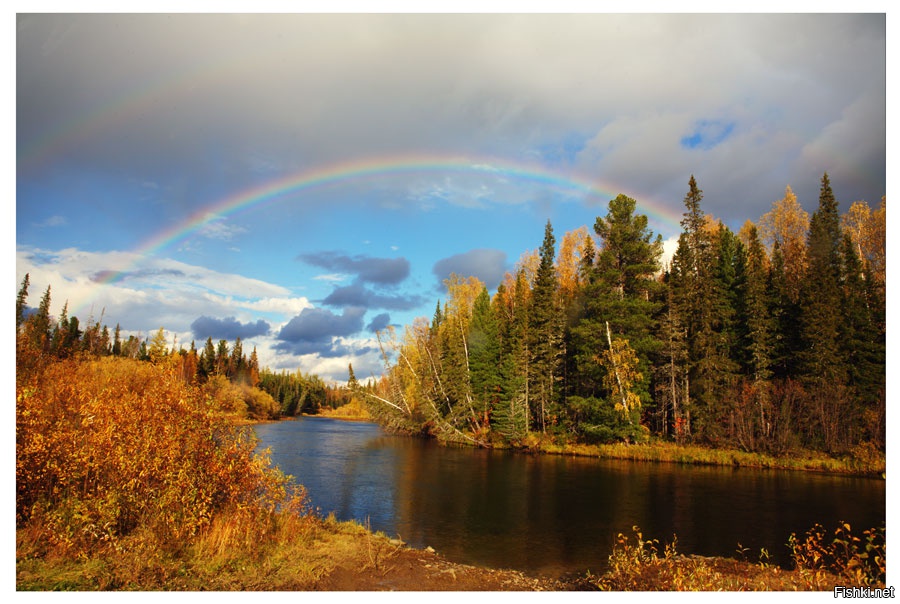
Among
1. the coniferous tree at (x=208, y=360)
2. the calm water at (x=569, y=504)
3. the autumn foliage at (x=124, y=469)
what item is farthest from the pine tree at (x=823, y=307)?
the coniferous tree at (x=208, y=360)

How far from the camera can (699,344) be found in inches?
1710

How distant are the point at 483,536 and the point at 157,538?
441 inches

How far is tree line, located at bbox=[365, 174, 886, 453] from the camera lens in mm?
38781

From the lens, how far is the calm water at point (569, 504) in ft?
57.1

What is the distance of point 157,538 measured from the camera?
10.7 metres

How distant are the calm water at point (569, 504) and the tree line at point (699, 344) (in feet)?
19.9

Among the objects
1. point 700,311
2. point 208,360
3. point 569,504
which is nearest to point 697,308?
point 700,311

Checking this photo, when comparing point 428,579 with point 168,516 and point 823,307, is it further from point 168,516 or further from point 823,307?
point 823,307

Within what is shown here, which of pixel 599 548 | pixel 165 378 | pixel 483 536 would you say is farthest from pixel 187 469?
pixel 599 548

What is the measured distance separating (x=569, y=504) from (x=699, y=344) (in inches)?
999

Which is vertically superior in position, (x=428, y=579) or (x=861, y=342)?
(x=861, y=342)

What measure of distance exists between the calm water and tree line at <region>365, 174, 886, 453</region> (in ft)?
19.9
